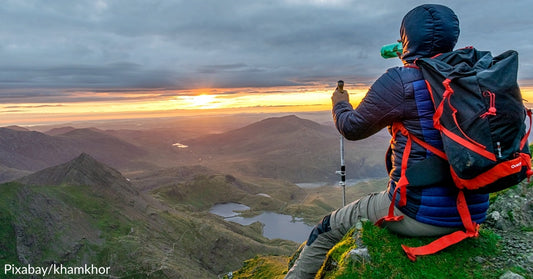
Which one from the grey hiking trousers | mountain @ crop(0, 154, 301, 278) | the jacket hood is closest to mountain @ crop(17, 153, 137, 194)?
mountain @ crop(0, 154, 301, 278)

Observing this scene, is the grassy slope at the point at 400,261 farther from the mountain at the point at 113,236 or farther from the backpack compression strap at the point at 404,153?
the mountain at the point at 113,236

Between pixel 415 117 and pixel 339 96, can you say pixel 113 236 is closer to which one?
pixel 339 96

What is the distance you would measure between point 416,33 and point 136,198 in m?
186

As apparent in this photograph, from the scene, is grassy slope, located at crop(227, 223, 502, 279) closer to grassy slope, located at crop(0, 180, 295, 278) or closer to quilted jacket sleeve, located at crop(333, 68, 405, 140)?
quilted jacket sleeve, located at crop(333, 68, 405, 140)

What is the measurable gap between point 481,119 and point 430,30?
184 cm

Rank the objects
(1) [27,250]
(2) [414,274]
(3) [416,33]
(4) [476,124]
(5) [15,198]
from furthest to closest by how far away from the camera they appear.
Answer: (5) [15,198] < (1) [27,250] < (2) [414,274] < (3) [416,33] < (4) [476,124]

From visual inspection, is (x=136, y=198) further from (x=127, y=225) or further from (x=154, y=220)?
(x=127, y=225)

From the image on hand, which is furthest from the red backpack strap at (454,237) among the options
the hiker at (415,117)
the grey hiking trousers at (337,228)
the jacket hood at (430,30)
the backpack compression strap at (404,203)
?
the jacket hood at (430,30)

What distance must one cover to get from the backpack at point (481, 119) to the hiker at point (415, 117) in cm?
30

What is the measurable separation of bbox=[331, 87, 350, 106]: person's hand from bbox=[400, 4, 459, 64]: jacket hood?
158 cm

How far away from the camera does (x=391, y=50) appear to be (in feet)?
25.2

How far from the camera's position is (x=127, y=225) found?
439ft

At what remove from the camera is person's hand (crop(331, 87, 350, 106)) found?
7.13m

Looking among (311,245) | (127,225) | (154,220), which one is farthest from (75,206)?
(311,245)
